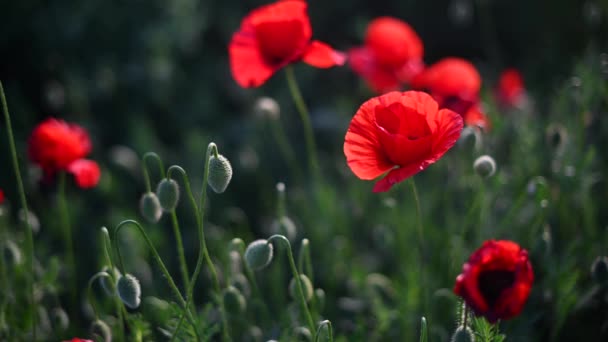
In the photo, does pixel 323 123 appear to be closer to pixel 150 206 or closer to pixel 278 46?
pixel 278 46

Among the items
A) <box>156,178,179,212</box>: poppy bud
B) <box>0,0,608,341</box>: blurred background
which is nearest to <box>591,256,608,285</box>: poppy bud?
<box>0,0,608,341</box>: blurred background

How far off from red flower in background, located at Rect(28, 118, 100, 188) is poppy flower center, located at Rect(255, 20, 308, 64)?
25.6 inches

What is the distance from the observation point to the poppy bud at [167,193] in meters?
1.50

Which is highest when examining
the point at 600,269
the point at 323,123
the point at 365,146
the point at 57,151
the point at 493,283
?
the point at 365,146

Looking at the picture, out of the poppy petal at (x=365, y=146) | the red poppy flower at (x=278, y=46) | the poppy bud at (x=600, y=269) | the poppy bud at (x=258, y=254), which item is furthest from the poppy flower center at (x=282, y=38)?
the poppy bud at (x=600, y=269)

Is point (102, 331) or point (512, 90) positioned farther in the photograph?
point (512, 90)

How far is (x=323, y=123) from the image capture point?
349cm

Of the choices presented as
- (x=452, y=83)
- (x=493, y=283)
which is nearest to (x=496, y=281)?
(x=493, y=283)

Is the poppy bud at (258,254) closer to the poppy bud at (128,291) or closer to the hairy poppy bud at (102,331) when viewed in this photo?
the poppy bud at (128,291)

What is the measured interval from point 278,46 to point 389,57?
0.78 metres

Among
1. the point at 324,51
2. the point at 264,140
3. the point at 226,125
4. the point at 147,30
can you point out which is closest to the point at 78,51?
the point at 147,30

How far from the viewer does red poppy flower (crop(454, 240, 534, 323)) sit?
1.31 meters

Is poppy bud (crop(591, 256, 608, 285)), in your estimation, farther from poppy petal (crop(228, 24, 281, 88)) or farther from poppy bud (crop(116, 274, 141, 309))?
poppy bud (crop(116, 274, 141, 309))

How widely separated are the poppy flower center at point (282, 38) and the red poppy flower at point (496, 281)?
2.54 feet
